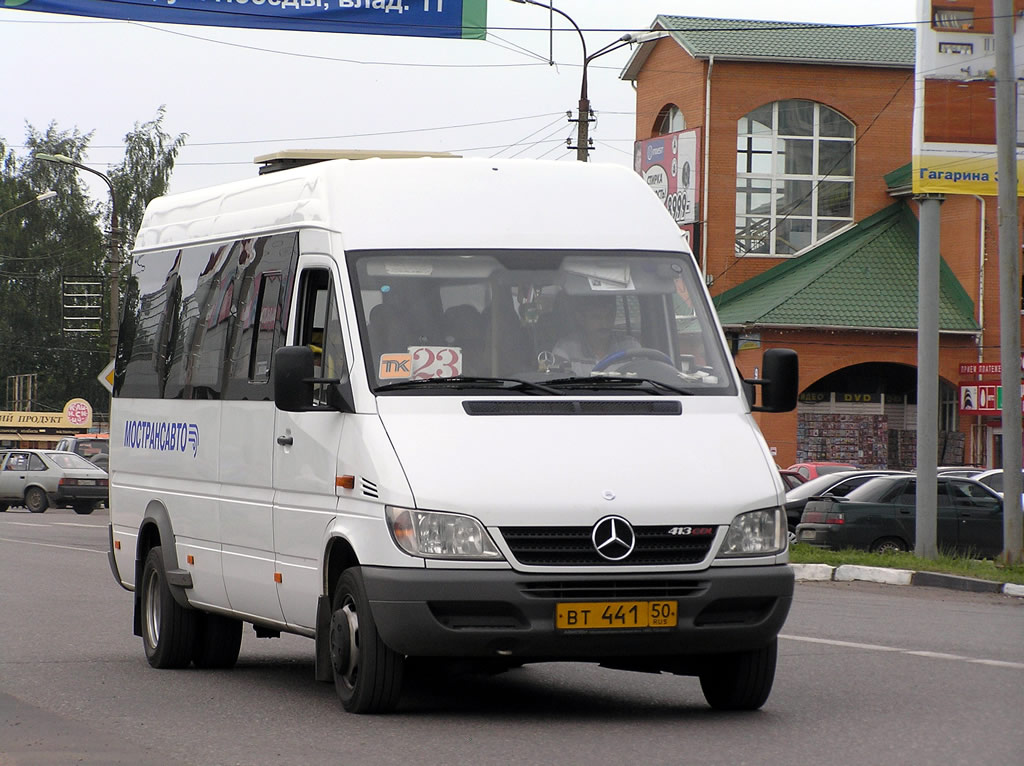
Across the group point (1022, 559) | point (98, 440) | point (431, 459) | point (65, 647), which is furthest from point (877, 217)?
point (431, 459)

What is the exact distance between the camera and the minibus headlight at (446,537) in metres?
7.88

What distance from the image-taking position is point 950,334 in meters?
46.0

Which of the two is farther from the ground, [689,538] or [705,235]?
[705,235]

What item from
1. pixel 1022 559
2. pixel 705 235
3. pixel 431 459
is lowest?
pixel 1022 559

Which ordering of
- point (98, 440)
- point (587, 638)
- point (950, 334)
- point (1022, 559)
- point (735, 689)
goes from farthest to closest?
point (98, 440) < point (950, 334) < point (1022, 559) < point (735, 689) < point (587, 638)

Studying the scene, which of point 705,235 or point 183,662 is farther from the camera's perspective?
point 705,235

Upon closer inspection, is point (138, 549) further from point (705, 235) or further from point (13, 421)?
point (13, 421)

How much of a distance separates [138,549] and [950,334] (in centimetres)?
3690

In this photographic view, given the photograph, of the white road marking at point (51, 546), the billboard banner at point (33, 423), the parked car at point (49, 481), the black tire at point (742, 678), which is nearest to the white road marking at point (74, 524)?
the parked car at point (49, 481)

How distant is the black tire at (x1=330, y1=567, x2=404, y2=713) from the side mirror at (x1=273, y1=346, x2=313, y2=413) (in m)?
0.86

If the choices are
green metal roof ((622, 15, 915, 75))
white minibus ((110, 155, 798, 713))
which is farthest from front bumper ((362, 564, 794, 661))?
green metal roof ((622, 15, 915, 75))

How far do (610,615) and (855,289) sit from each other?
129ft

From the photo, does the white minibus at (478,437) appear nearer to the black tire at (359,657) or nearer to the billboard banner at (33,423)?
the black tire at (359,657)

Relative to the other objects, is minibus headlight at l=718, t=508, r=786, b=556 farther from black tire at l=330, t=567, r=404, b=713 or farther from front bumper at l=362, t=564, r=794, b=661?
black tire at l=330, t=567, r=404, b=713
